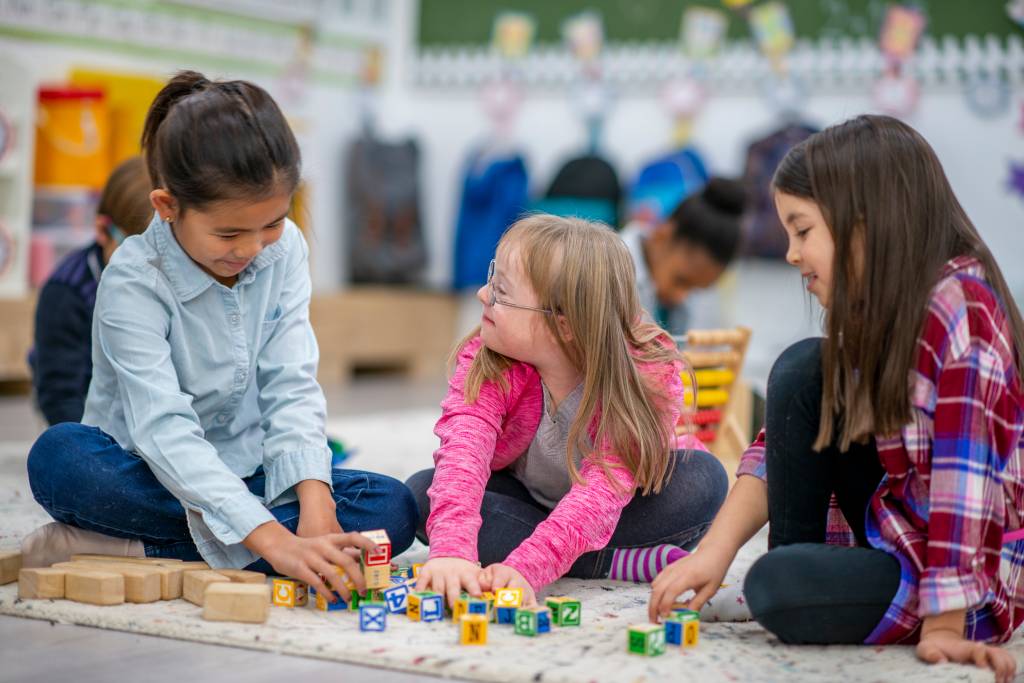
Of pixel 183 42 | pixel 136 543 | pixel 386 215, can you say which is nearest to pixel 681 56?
pixel 386 215

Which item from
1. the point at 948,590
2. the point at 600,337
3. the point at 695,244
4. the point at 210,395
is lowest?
the point at 948,590

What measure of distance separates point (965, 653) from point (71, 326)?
169cm

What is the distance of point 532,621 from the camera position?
1384 millimetres

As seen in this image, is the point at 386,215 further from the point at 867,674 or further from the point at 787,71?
the point at 867,674

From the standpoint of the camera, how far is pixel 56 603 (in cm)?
147

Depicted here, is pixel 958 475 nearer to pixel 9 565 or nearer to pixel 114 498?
pixel 114 498

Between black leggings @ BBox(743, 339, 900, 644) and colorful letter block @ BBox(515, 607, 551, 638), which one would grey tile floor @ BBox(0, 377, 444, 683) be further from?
black leggings @ BBox(743, 339, 900, 644)

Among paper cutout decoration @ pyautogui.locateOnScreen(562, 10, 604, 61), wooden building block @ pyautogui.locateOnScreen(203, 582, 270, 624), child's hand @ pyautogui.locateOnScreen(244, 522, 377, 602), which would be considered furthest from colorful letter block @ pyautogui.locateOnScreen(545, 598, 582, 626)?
paper cutout decoration @ pyautogui.locateOnScreen(562, 10, 604, 61)

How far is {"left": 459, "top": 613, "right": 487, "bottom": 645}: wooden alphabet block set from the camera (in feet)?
4.39

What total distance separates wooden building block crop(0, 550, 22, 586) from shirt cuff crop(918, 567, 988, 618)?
1.14 m

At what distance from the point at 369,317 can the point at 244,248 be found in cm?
329

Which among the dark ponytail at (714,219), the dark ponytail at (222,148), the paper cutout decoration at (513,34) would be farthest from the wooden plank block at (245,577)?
the paper cutout decoration at (513,34)

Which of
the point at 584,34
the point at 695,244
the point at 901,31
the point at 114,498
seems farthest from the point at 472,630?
the point at 584,34

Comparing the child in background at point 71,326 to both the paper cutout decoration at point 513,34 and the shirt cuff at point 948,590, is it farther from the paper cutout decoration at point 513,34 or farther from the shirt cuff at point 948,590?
the paper cutout decoration at point 513,34
